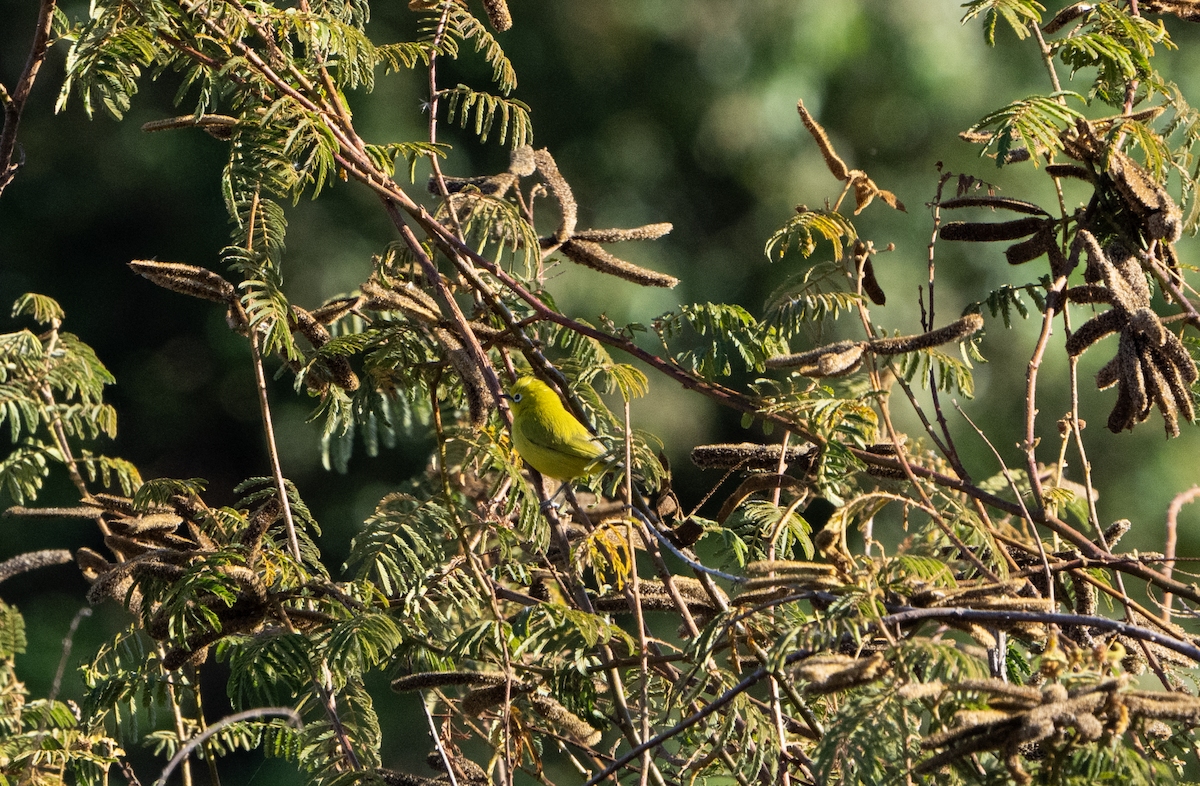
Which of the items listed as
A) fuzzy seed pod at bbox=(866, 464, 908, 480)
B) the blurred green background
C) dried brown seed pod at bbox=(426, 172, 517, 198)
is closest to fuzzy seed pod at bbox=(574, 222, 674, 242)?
dried brown seed pod at bbox=(426, 172, 517, 198)

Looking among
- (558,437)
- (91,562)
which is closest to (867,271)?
(558,437)

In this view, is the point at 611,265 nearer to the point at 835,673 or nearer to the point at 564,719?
the point at 564,719

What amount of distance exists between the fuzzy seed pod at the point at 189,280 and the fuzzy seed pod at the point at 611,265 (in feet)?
1.74

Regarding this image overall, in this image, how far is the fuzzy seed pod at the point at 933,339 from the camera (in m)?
1.05

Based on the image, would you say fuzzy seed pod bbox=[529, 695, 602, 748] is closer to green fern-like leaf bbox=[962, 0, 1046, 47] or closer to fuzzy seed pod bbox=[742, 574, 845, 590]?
fuzzy seed pod bbox=[742, 574, 845, 590]

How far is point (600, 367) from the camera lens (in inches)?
58.8

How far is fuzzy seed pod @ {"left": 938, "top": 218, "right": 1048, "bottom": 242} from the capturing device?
53.9 inches

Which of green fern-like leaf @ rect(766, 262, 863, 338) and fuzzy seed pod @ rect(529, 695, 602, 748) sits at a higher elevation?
green fern-like leaf @ rect(766, 262, 863, 338)

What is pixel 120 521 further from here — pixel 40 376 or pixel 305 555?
pixel 40 376

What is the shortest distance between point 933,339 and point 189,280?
3.48 ft

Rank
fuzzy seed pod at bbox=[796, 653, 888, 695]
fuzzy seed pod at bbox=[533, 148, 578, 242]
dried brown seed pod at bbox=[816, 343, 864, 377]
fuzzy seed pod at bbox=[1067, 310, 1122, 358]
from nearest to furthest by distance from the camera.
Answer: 1. fuzzy seed pod at bbox=[796, 653, 888, 695]
2. dried brown seed pod at bbox=[816, 343, 864, 377]
3. fuzzy seed pod at bbox=[1067, 310, 1122, 358]
4. fuzzy seed pod at bbox=[533, 148, 578, 242]

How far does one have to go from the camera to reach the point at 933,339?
1.11 meters

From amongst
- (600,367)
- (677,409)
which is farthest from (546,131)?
(600,367)

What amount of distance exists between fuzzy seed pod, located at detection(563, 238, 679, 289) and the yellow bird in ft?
1.78
